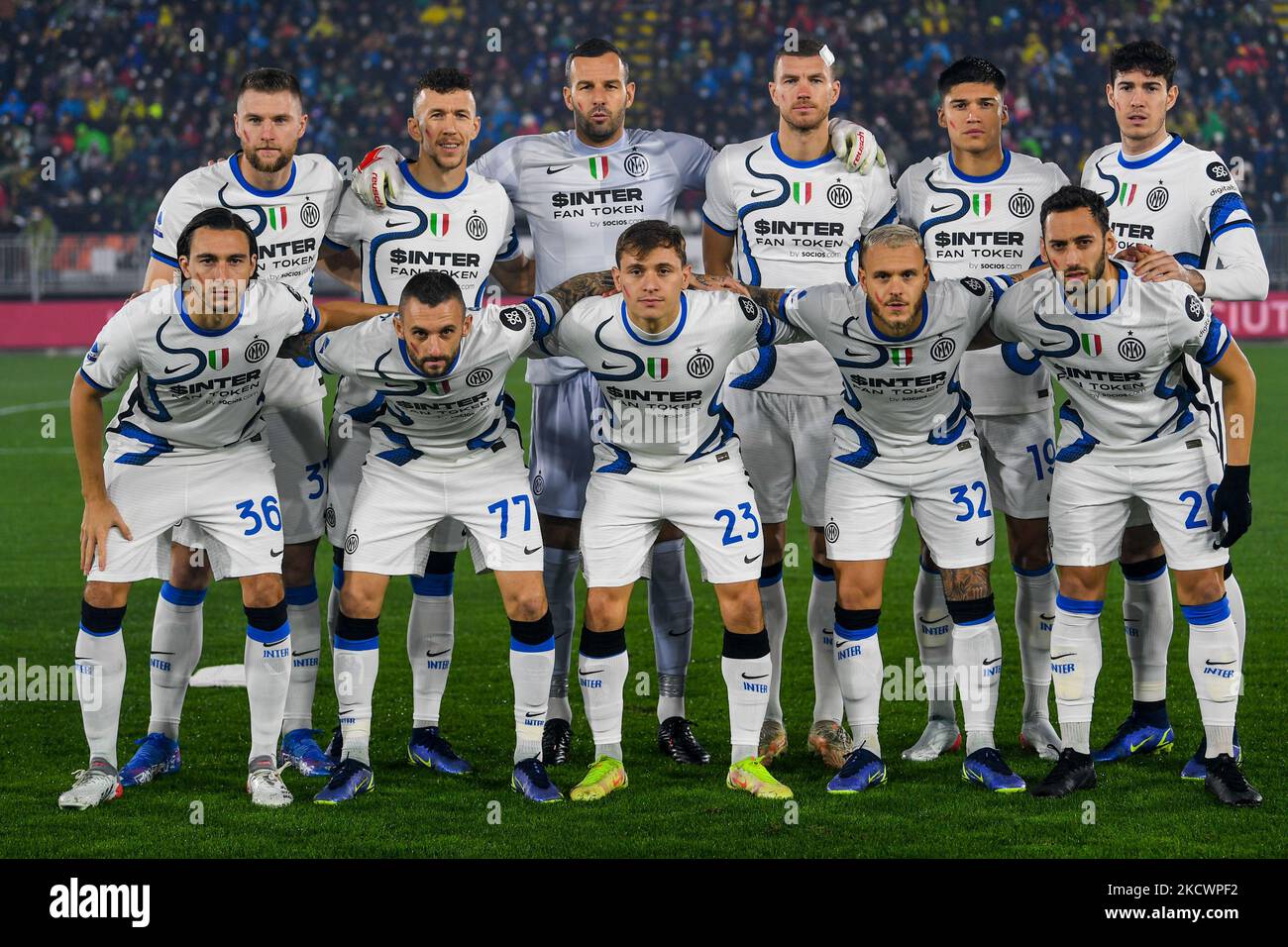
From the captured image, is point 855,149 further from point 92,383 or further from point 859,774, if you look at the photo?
point 92,383

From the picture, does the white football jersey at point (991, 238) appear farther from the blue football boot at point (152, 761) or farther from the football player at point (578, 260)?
the blue football boot at point (152, 761)

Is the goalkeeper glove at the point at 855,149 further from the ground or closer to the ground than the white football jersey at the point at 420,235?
further from the ground

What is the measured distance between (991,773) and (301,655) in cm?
258

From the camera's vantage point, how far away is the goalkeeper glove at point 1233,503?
524cm

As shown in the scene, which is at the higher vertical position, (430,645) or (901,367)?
(901,367)

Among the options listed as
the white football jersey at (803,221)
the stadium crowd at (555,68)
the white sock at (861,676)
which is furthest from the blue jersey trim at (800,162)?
the stadium crowd at (555,68)

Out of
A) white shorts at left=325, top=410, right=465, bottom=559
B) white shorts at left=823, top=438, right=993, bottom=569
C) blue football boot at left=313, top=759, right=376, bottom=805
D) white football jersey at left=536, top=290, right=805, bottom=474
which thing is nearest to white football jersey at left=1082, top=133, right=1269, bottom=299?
white shorts at left=823, top=438, right=993, bottom=569

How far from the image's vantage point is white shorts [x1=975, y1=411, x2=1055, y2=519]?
235 inches

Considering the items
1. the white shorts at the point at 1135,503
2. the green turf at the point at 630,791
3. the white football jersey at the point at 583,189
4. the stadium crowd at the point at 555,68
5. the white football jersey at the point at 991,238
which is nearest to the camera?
the green turf at the point at 630,791

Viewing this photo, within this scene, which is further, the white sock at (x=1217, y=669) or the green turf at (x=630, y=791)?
the white sock at (x=1217, y=669)

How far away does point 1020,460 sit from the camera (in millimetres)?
5996

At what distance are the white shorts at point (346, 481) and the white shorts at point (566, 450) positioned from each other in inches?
18.9

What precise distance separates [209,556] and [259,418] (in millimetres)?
515

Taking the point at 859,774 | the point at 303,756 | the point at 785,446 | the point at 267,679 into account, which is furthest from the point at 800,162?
the point at 303,756
